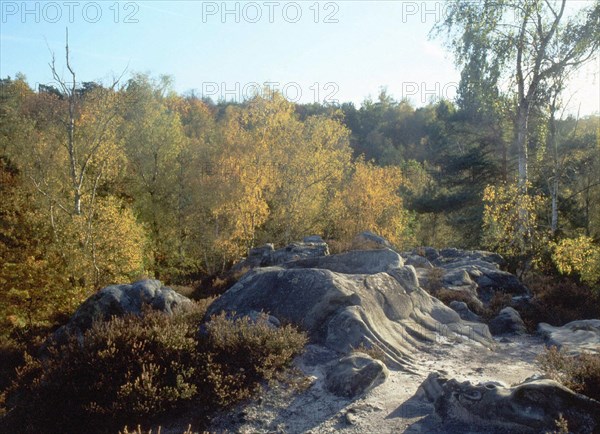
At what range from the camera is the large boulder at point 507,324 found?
458 inches

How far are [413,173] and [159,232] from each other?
30.1 m

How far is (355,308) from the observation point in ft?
28.2

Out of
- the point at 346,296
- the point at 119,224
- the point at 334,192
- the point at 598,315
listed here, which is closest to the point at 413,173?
the point at 334,192

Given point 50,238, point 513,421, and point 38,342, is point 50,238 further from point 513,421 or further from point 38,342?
point 513,421

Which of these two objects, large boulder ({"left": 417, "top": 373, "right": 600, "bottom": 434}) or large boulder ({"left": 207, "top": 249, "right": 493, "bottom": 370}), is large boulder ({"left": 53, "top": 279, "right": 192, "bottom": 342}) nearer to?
large boulder ({"left": 207, "top": 249, "right": 493, "bottom": 370})

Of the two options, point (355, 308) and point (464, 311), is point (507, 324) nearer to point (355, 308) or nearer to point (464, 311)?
point (464, 311)

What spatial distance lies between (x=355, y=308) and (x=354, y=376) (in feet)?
6.61

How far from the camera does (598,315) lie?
12.6 m

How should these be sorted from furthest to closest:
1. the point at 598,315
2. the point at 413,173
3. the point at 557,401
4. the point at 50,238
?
the point at 413,173 → the point at 50,238 → the point at 598,315 → the point at 557,401

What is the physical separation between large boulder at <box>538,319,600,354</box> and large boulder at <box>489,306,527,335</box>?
44cm

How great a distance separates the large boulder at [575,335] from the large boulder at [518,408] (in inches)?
154

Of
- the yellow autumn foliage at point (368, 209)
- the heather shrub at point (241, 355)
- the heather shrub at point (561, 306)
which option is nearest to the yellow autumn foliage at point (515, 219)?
the heather shrub at point (561, 306)

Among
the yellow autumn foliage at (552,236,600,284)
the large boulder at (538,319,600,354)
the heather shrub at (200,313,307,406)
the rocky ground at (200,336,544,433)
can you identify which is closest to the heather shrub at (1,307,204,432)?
the heather shrub at (200,313,307,406)

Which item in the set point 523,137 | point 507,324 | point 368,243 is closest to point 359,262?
point 507,324
